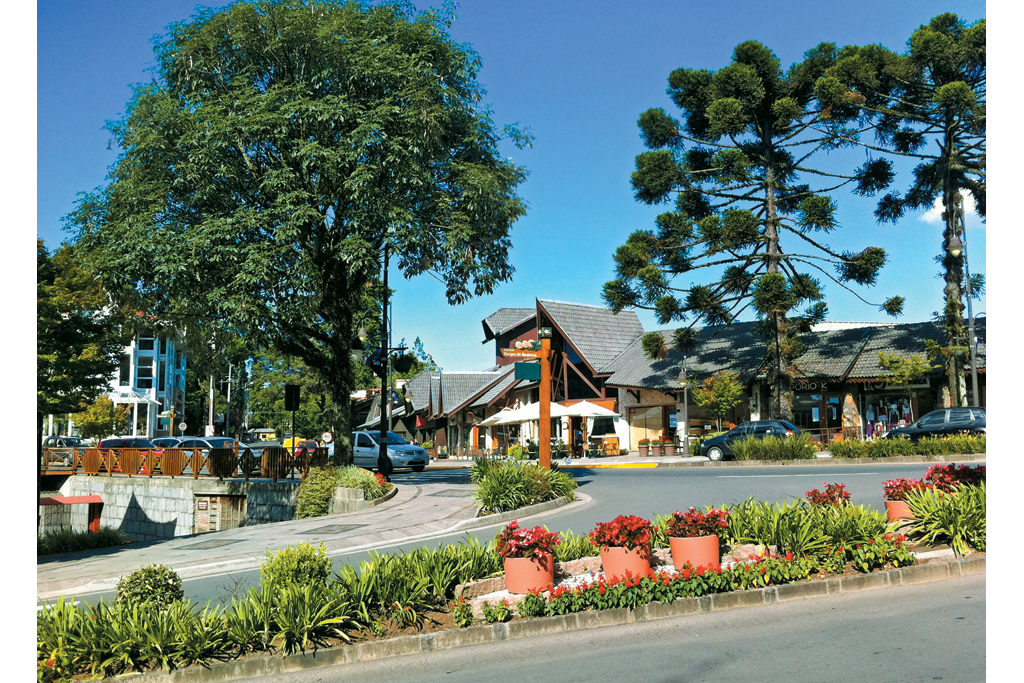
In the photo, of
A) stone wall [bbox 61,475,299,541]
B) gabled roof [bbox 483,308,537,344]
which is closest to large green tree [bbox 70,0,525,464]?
stone wall [bbox 61,475,299,541]

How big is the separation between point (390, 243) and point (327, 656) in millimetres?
12791

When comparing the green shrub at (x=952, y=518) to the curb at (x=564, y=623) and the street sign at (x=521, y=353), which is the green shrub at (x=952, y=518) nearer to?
the curb at (x=564, y=623)

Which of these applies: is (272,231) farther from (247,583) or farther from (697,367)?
(697,367)

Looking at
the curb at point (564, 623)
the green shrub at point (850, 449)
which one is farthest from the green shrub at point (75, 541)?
the green shrub at point (850, 449)

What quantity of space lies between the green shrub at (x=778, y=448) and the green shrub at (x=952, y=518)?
17.7 m

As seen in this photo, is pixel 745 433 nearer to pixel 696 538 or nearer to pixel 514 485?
pixel 514 485

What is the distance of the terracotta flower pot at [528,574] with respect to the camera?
7906 mm

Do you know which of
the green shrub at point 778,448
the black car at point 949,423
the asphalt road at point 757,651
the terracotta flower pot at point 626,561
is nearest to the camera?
the asphalt road at point 757,651

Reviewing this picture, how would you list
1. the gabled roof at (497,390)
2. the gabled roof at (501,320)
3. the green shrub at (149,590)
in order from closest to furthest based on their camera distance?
the green shrub at (149,590), the gabled roof at (497,390), the gabled roof at (501,320)

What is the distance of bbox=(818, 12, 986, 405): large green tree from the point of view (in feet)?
84.8

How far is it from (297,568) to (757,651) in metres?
4.19

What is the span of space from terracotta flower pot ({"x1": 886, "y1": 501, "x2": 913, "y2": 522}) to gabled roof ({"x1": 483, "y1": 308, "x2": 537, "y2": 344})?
46390 millimetres

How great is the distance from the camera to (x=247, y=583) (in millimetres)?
10164
